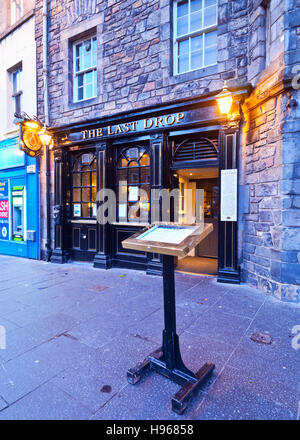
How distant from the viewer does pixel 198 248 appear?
25.9ft

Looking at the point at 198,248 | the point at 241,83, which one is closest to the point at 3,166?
the point at 198,248

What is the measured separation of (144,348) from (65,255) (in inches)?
214

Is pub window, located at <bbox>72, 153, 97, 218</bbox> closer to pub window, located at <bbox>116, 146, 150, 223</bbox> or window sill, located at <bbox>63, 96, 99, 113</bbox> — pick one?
pub window, located at <bbox>116, 146, 150, 223</bbox>

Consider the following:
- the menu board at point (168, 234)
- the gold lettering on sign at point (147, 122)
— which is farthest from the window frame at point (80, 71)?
the menu board at point (168, 234)

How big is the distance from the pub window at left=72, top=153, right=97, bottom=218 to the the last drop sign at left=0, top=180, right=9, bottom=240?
3467 millimetres

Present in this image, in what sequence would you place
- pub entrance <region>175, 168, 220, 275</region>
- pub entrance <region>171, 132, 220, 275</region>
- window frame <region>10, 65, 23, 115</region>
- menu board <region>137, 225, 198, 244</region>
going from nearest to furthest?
menu board <region>137, 225, 198, 244</region>, pub entrance <region>171, 132, 220, 275</region>, pub entrance <region>175, 168, 220, 275</region>, window frame <region>10, 65, 23, 115</region>

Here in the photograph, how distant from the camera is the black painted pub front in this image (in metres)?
5.37

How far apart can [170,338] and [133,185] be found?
16.0ft

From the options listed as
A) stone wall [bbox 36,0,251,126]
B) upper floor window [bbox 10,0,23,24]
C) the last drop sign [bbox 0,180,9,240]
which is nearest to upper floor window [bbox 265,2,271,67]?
stone wall [bbox 36,0,251,126]

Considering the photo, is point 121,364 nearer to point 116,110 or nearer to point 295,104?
point 295,104

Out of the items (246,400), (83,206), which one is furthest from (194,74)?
(246,400)

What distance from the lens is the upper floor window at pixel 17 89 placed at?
9305 millimetres

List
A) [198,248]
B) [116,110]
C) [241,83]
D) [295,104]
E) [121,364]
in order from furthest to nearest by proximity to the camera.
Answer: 1. [198,248]
2. [116,110]
3. [241,83]
4. [295,104]
5. [121,364]
